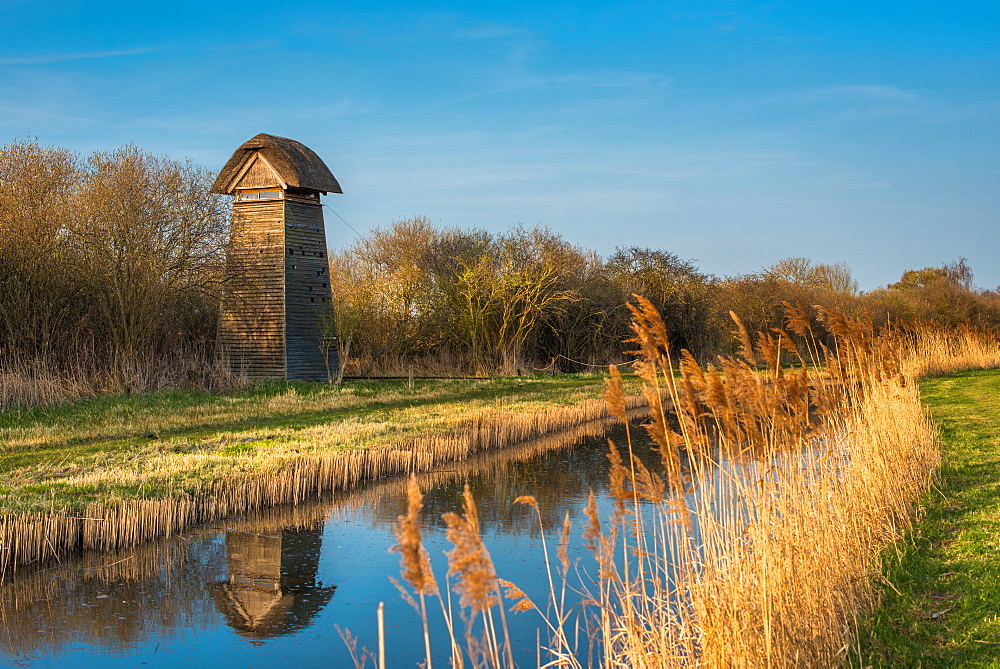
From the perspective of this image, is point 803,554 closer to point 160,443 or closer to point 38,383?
point 160,443

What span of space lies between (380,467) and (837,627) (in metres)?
8.01

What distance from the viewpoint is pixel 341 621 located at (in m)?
6.83

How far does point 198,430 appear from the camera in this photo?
13664mm

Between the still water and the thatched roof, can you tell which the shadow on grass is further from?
the thatched roof

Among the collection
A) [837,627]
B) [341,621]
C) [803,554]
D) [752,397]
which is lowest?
[341,621]

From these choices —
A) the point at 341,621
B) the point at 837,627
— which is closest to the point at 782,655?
the point at 837,627

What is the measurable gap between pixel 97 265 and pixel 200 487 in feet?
34.5

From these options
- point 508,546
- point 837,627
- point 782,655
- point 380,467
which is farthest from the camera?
point 380,467

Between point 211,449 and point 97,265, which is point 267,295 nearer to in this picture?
point 97,265

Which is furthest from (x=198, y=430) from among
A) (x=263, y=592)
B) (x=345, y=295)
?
(x=345, y=295)

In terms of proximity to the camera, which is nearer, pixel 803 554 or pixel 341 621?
pixel 803 554

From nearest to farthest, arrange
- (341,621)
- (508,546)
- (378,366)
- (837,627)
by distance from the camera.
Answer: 1. (837,627)
2. (341,621)
3. (508,546)
4. (378,366)

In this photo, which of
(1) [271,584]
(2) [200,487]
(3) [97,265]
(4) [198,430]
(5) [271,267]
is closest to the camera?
(1) [271,584]

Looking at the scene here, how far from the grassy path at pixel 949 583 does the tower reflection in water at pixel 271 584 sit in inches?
169
